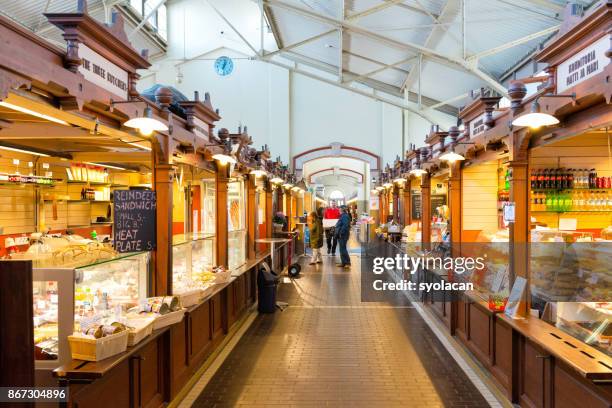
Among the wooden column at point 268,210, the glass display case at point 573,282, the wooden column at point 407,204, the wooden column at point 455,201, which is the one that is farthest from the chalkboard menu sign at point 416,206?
the glass display case at point 573,282

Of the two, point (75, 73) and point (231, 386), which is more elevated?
point (75, 73)

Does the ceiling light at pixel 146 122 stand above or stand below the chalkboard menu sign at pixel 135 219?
above

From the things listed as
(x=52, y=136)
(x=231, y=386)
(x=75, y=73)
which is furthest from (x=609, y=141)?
(x=52, y=136)

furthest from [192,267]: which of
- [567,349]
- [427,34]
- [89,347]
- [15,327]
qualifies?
[427,34]

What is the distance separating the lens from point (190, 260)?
585 centimetres

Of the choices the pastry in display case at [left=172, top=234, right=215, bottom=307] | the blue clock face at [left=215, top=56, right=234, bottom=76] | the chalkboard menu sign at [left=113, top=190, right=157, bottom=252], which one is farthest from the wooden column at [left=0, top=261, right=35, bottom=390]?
the blue clock face at [left=215, top=56, right=234, bottom=76]

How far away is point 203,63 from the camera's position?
1839 centimetres

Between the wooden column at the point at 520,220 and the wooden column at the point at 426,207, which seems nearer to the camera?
the wooden column at the point at 520,220

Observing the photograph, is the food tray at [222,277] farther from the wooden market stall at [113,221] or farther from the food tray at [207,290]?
the food tray at [207,290]

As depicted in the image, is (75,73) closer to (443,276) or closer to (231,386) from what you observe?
(231,386)

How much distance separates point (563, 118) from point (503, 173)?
14.8ft

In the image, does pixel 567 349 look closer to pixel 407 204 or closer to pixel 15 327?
pixel 15 327

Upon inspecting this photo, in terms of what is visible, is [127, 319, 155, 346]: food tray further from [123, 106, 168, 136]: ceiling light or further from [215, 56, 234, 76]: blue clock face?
[215, 56, 234, 76]: blue clock face

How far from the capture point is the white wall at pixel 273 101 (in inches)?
715
